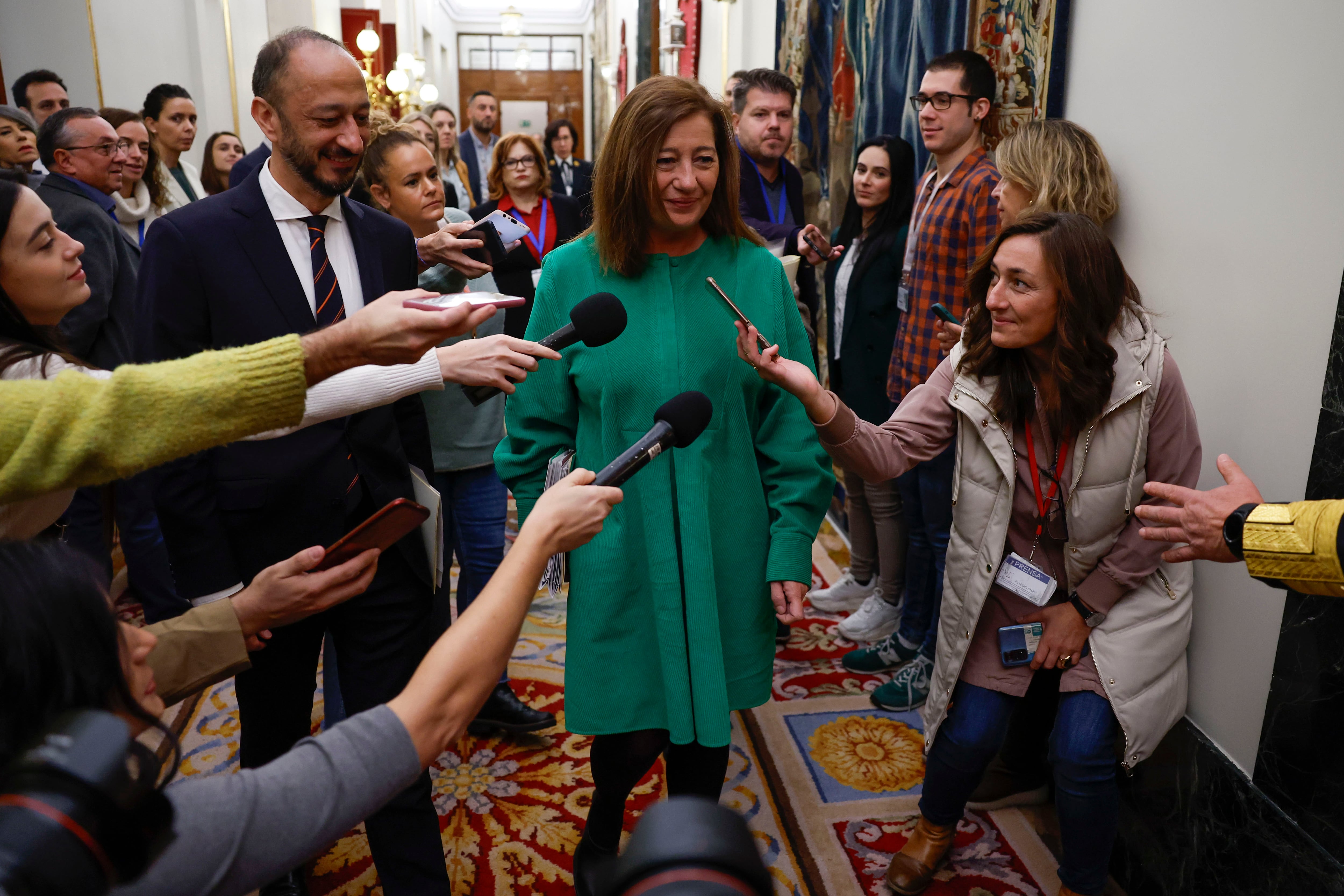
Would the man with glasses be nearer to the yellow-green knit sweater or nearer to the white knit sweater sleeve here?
the white knit sweater sleeve

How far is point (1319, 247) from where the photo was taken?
178 centimetres

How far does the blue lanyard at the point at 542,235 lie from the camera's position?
479 centimetres

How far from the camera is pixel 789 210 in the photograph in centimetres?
404

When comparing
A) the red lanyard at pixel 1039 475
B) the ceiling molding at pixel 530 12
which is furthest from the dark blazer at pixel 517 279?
the ceiling molding at pixel 530 12

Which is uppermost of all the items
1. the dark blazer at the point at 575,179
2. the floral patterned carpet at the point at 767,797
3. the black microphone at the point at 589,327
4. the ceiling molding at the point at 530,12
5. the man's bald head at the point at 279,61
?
the ceiling molding at the point at 530,12

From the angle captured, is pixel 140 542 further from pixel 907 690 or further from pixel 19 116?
pixel 907 690

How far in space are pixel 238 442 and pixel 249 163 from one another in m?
2.28

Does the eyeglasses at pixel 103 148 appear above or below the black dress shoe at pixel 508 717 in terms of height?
above

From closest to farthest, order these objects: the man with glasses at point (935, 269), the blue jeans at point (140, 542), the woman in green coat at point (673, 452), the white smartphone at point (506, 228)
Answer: the woman in green coat at point (673, 452) < the white smartphone at point (506, 228) < the man with glasses at point (935, 269) < the blue jeans at point (140, 542)

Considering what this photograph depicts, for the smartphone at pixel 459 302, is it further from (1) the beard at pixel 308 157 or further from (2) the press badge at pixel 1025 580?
(2) the press badge at pixel 1025 580

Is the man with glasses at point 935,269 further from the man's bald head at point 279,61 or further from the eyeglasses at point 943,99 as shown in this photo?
the man's bald head at point 279,61

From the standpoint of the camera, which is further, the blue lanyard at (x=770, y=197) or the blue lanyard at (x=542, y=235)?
the blue lanyard at (x=542, y=235)

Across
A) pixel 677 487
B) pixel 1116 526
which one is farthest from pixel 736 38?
pixel 677 487

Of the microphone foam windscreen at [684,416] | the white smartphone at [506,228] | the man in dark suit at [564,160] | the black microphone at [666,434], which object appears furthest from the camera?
the man in dark suit at [564,160]
